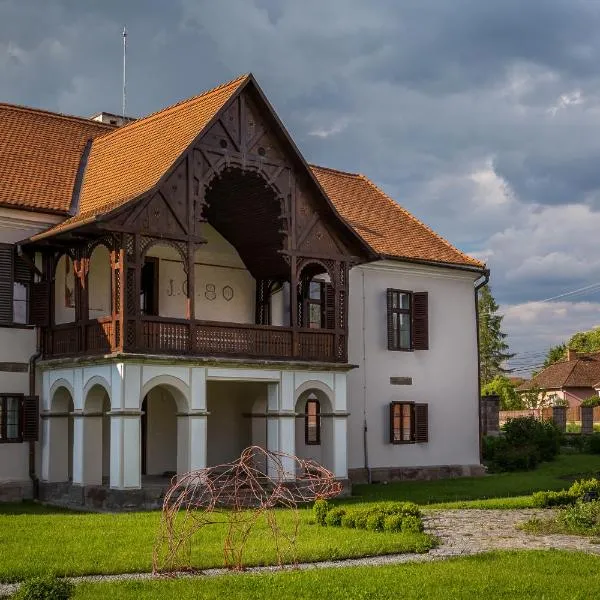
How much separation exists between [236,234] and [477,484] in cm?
939

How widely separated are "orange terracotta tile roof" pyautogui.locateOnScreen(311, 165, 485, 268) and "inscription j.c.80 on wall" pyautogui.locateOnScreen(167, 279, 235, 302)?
16.1 ft

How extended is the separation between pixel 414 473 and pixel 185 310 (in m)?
8.86

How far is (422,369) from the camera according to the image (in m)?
30.5

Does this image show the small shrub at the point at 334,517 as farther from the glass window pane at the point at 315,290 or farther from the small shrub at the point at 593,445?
the small shrub at the point at 593,445

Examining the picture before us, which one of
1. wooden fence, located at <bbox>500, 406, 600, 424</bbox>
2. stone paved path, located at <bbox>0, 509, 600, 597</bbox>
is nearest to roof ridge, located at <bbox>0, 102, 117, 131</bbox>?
stone paved path, located at <bbox>0, 509, 600, 597</bbox>

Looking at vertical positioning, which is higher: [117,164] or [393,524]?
[117,164]

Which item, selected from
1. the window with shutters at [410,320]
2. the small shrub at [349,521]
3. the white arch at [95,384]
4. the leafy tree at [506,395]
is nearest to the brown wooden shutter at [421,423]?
the window with shutters at [410,320]

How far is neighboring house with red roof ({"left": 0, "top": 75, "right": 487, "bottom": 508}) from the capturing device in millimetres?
21922

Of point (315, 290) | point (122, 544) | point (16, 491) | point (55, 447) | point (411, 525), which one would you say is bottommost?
point (122, 544)

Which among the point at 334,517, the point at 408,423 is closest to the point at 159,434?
the point at 408,423

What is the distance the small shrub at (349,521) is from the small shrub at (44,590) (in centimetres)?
768

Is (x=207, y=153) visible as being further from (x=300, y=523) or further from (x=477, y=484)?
(x=477, y=484)

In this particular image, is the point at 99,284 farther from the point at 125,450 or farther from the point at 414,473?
the point at 414,473

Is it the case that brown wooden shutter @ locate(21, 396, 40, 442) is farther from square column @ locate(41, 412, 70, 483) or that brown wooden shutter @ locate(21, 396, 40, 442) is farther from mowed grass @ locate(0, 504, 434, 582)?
mowed grass @ locate(0, 504, 434, 582)
